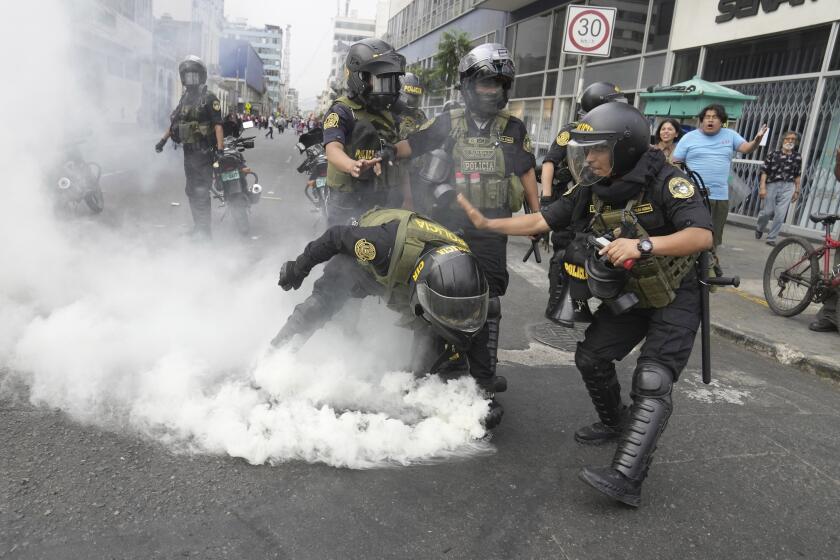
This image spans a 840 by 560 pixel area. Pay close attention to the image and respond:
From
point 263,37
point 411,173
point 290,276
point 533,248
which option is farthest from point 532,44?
point 290,276

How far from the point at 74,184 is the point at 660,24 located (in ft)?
38.6

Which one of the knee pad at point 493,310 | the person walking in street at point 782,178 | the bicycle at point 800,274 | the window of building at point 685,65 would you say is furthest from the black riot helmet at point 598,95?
the window of building at point 685,65

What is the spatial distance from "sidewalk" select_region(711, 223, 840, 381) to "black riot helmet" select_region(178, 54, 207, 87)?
5585 millimetres

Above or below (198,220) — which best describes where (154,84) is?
above

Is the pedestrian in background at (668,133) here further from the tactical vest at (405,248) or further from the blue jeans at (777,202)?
the tactical vest at (405,248)

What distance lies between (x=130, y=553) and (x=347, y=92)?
2.77 m

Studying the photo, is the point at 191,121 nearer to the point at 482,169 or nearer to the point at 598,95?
the point at 598,95

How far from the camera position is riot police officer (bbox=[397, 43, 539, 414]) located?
3.38 meters

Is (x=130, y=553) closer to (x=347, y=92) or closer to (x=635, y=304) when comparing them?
(x=635, y=304)

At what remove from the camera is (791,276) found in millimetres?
5309

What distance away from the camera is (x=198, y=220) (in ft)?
22.1

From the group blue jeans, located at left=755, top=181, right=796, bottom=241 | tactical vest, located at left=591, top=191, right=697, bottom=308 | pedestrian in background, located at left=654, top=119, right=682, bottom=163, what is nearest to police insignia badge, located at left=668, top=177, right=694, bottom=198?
tactical vest, located at left=591, top=191, right=697, bottom=308

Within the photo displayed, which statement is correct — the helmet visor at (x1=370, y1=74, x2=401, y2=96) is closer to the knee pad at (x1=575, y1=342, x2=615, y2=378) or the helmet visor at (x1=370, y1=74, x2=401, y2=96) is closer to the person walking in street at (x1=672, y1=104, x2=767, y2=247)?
the knee pad at (x1=575, y1=342, x2=615, y2=378)

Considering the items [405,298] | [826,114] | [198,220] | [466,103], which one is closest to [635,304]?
[405,298]
